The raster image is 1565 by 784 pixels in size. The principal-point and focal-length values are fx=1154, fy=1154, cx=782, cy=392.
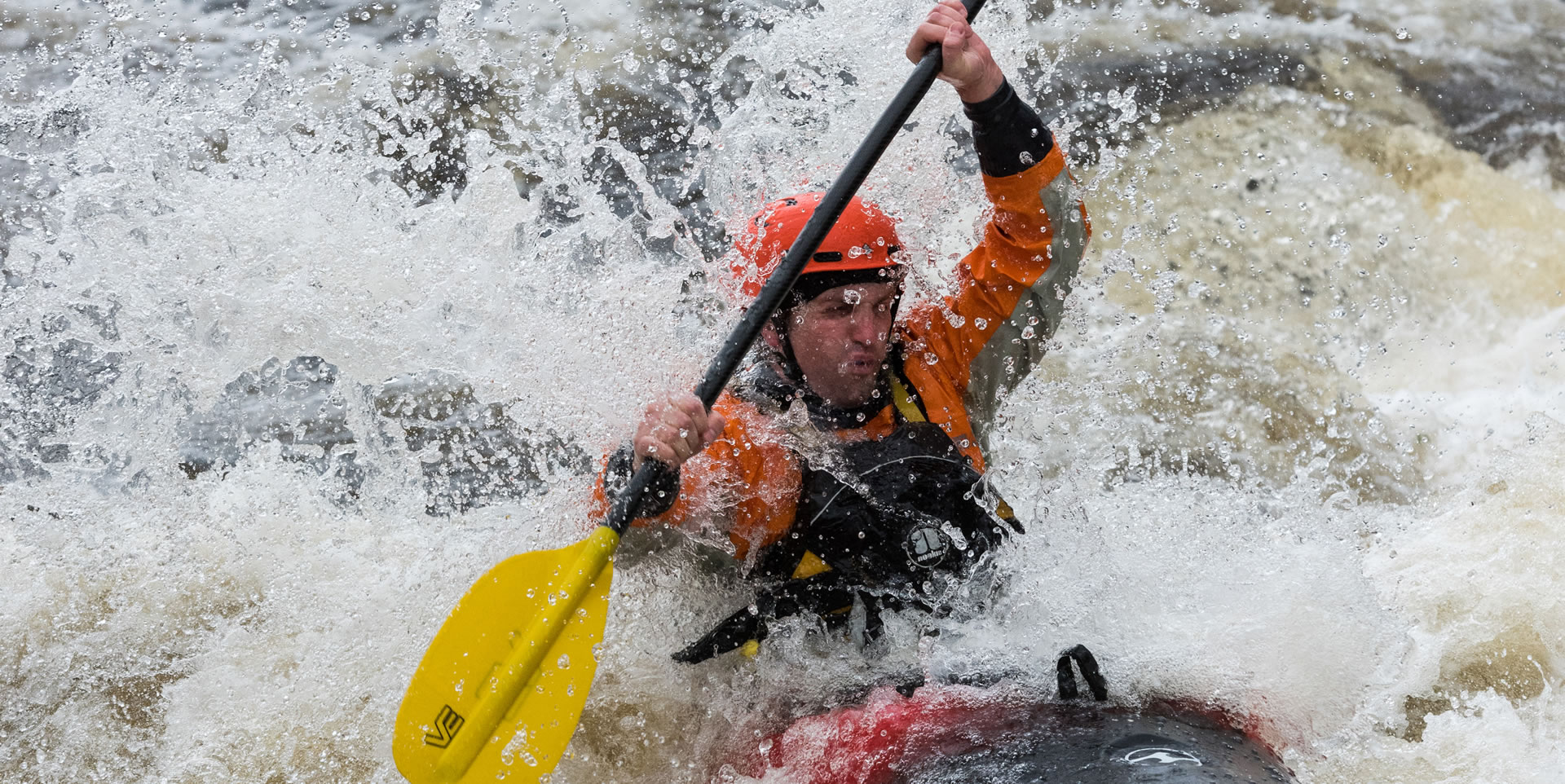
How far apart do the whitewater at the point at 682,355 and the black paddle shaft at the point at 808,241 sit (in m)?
0.38

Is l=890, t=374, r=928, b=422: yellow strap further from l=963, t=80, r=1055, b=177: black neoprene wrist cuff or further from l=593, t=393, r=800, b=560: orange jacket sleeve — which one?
l=963, t=80, r=1055, b=177: black neoprene wrist cuff

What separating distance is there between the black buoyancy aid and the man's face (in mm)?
99

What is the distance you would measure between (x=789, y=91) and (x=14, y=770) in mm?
3133

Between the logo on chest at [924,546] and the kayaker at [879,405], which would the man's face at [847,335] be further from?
the logo on chest at [924,546]

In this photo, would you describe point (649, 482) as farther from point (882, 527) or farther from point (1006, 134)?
point (1006, 134)

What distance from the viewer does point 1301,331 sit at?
4.99 meters

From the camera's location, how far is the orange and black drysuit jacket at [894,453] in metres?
2.56

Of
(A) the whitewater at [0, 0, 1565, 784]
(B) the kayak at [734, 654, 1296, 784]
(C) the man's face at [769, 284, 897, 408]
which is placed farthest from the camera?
(A) the whitewater at [0, 0, 1565, 784]

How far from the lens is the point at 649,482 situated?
244 cm

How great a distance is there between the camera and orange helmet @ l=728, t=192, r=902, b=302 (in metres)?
2.66

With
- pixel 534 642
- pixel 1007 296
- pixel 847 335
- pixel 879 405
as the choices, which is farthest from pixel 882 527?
pixel 534 642

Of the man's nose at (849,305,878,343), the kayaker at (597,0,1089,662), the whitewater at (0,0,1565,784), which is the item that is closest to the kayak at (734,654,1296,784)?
the whitewater at (0,0,1565,784)

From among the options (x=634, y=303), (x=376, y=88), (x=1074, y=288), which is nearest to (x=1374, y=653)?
(x=1074, y=288)

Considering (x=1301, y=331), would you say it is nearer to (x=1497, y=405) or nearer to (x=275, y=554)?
(x=1497, y=405)
